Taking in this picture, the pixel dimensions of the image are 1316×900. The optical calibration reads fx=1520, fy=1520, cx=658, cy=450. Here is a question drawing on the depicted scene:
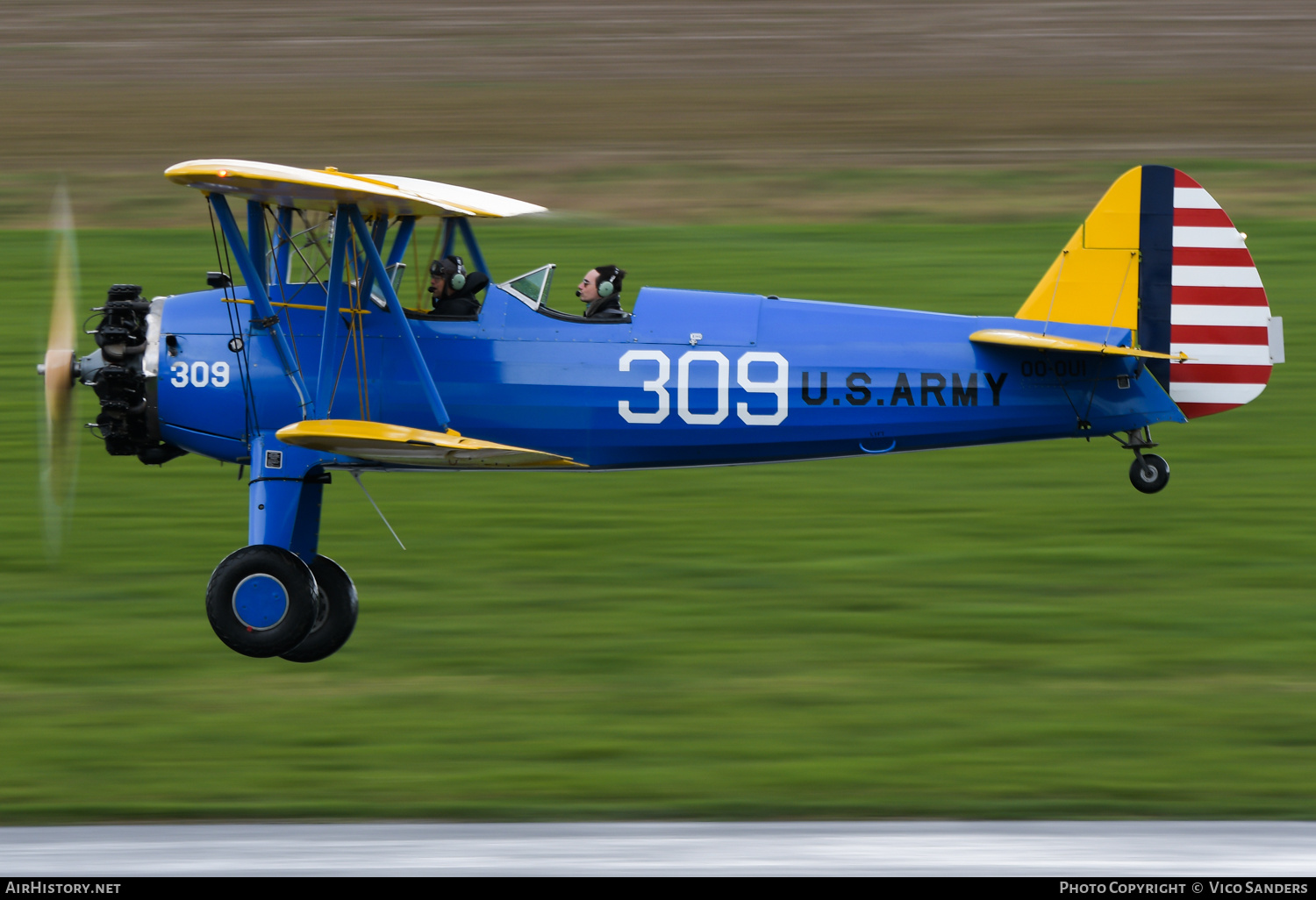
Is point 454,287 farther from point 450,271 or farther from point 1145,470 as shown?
point 1145,470

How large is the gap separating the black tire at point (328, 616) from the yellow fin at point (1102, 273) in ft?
16.5

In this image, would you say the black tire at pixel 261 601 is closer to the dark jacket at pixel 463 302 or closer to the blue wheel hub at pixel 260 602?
the blue wheel hub at pixel 260 602

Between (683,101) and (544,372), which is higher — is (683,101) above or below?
above

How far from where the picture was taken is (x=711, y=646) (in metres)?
10.6

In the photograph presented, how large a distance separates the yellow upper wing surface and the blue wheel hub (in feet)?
7.85

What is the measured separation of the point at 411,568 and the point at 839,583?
11.2 ft

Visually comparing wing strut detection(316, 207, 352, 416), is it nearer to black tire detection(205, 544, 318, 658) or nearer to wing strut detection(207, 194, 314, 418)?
wing strut detection(207, 194, 314, 418)

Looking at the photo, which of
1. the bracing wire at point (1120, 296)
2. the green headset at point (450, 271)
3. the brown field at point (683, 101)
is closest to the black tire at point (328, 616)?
the green headset at point (450, 271)

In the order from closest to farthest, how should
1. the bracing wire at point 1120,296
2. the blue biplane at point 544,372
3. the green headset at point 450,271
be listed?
the blue biplane at point 544,372 < the green headset at point 450,271 < the bracing wire at point 1120,296

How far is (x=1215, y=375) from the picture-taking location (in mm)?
10336

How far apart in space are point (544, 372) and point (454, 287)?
82 cm

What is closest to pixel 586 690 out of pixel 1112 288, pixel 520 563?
pixel 520 563

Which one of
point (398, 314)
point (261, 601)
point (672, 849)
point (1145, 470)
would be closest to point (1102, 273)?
point (1145, 470)

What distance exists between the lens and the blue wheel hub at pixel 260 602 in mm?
9508
